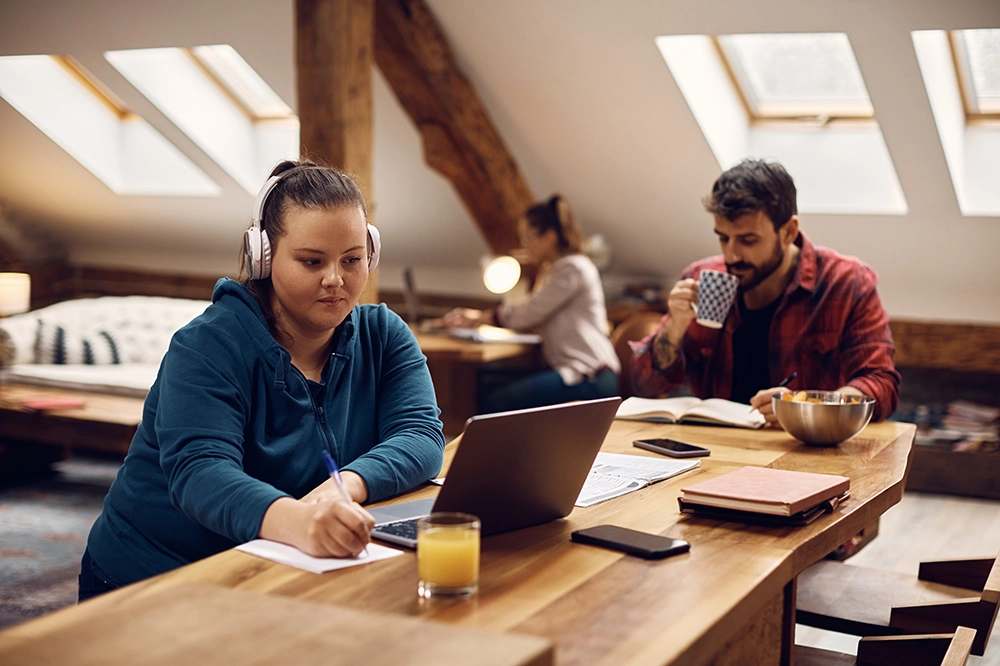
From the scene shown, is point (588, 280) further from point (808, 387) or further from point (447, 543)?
point (447, 543)

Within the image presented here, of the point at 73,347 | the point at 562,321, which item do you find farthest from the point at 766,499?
the point at 73,347

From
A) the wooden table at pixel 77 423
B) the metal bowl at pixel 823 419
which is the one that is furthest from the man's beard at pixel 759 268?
the wooden table at pixel 77 423

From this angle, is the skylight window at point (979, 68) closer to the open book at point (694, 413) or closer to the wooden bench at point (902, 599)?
the open book at point (694, 413)

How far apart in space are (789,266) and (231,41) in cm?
336

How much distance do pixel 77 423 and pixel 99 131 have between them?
2.78m

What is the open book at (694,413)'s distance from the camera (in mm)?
2193

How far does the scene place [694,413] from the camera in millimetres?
2221

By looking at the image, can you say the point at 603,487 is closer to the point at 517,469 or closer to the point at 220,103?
the point at 517,469

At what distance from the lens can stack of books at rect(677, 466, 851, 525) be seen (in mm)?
1432

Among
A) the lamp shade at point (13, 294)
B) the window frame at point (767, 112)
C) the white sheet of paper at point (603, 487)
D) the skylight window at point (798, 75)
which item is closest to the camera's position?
the white sheet of paper at point (603, 487)

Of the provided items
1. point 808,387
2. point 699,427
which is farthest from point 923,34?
point 699,427

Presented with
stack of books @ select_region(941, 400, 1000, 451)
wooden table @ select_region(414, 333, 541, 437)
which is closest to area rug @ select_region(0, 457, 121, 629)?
wooden table @ select_region(414, 333, 541, 437)

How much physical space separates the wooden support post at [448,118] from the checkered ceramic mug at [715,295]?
277 cm

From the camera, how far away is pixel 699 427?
2.20 meters
